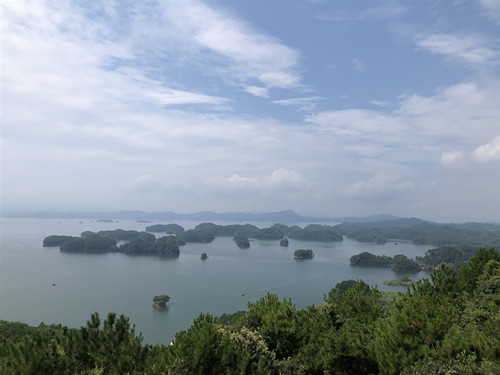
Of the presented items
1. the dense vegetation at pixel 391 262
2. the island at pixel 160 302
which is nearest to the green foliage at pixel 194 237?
the dense vegetation at pixel 391 262

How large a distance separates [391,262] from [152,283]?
64.9 metres

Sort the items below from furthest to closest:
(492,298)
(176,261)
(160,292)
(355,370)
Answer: (176,261)
(160,292)
(492,298)
(355,370)

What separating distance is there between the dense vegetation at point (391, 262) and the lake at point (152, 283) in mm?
2471

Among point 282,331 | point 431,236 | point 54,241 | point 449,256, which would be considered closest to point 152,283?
point 282,331

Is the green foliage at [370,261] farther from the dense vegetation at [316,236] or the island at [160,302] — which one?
the dense vegetation at [316,236]

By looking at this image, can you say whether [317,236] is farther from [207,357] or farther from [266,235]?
[207,357]

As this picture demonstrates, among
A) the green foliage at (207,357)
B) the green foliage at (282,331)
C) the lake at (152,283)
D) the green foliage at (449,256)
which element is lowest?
the lake at (152,283)

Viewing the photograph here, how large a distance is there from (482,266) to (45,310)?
180ft

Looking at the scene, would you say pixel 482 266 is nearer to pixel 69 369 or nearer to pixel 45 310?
pixel 69 369

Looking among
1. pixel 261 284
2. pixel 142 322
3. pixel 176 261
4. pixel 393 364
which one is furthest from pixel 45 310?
pixel 393 364

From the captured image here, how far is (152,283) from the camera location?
2491 inches

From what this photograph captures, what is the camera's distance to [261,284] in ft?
210

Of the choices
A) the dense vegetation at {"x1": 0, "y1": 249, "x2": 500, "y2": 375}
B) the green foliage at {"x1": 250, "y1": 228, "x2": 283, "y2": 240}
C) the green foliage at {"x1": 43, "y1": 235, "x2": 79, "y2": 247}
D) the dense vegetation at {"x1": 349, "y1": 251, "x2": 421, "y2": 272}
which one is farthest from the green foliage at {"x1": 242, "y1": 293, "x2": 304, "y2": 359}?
the green foliage at {"x1": 250, "y1": 228, "x2": 283, "y2": 240}

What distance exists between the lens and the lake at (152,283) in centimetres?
4481
